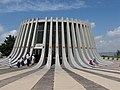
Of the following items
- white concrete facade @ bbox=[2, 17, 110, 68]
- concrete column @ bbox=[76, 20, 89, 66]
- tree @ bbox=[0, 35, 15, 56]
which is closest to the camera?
white concrete facade @ bbox=[2, 17, 110, 68]

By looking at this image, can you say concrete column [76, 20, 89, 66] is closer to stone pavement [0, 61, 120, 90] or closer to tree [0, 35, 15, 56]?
stone pavement [0, 61, 120, 90]

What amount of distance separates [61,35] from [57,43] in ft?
6.95

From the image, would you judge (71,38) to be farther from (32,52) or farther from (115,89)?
(115,89)

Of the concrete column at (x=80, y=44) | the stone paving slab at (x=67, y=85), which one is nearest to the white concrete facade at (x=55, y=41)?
the concrete column at (x=80, y=44)

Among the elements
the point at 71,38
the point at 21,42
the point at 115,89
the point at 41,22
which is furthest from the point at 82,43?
the point at 115,89

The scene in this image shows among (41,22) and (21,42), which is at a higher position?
(41,22)

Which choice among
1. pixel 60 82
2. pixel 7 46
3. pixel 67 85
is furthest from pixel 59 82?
pixel 7 46

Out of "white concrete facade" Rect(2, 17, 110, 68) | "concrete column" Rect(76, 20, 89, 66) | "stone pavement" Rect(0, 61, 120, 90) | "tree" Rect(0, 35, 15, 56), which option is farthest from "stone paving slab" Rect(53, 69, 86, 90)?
"tree" Rect(0, 35, 15, 56)

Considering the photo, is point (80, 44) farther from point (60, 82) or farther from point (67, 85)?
point (67, 85)

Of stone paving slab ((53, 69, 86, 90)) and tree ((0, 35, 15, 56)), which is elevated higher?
tree ((0, 35, 15, 56))

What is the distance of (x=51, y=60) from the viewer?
3284cm

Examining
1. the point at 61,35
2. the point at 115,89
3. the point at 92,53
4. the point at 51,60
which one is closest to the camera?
the point at 115,89

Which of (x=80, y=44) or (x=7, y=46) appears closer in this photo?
(x=80, y=44)

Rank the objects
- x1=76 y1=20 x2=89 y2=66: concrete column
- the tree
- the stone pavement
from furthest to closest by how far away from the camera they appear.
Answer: the tree → x1=76 y1=20 x2=89 y2=66: concrete column → the stone pavement
